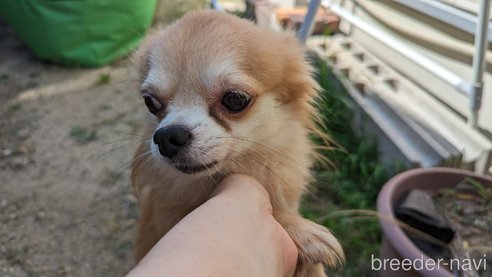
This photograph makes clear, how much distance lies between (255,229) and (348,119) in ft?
5.81

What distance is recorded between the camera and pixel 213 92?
4.69 feet

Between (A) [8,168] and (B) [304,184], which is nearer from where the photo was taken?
(B) [304,184]

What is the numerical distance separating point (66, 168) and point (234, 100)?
1905mm

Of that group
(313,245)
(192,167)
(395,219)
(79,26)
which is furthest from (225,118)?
(79,26)

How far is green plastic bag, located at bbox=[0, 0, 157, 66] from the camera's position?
390 centimetres

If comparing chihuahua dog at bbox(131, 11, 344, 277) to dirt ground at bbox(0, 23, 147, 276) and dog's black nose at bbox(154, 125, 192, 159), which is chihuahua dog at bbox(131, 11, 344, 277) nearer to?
dog's black nose at bbox(154, 125, 192, 159)

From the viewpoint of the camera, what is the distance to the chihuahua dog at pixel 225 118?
1.40 meters

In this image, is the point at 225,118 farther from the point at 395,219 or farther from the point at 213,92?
the point at 395,219

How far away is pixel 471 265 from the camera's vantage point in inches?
61.2

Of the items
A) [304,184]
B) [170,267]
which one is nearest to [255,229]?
[170,267]

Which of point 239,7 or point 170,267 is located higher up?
point 170,267

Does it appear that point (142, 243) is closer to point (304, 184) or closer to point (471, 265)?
point (304, 184)

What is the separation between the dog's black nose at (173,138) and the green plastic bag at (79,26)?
9.30 ft

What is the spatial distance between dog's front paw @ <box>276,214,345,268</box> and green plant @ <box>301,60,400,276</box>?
0.61m
